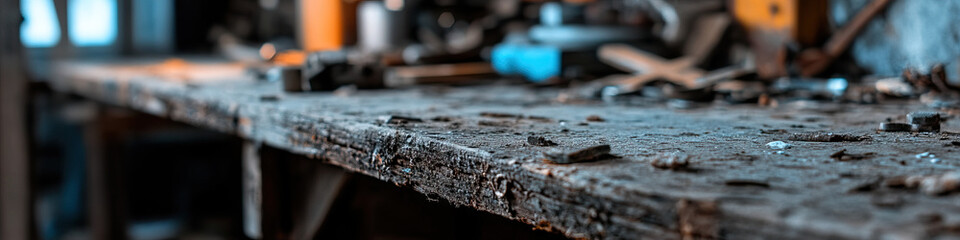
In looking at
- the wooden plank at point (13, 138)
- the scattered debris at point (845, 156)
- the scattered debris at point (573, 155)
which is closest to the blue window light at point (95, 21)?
the wooden plank at point (13, 138)

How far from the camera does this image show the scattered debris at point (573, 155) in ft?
2.90

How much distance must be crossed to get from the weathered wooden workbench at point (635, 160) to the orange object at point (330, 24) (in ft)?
7.69

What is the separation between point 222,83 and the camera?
2.51m

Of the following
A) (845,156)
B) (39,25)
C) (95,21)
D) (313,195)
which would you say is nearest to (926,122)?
(845,156)

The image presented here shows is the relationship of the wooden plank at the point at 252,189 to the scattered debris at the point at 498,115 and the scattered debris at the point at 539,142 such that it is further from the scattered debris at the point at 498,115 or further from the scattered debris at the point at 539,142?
the scattered debris at the point at 539,142

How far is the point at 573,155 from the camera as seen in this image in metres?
0.89

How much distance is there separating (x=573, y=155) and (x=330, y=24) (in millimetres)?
3589

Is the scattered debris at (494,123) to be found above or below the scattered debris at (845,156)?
above

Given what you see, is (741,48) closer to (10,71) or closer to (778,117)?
(778,117)

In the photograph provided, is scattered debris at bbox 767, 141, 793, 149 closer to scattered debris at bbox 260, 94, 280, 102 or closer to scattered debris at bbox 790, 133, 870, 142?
scattered debris at bbox 790, 133, 870, 142

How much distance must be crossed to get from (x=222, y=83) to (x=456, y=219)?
124 centimetres

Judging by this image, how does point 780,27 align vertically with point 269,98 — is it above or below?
above

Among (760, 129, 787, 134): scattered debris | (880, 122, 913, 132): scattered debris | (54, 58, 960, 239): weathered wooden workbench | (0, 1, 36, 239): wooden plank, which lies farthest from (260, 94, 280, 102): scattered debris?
(0, 1, 36, 239): wooden plank

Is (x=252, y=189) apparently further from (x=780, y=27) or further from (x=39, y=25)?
(x=39, y=25)
